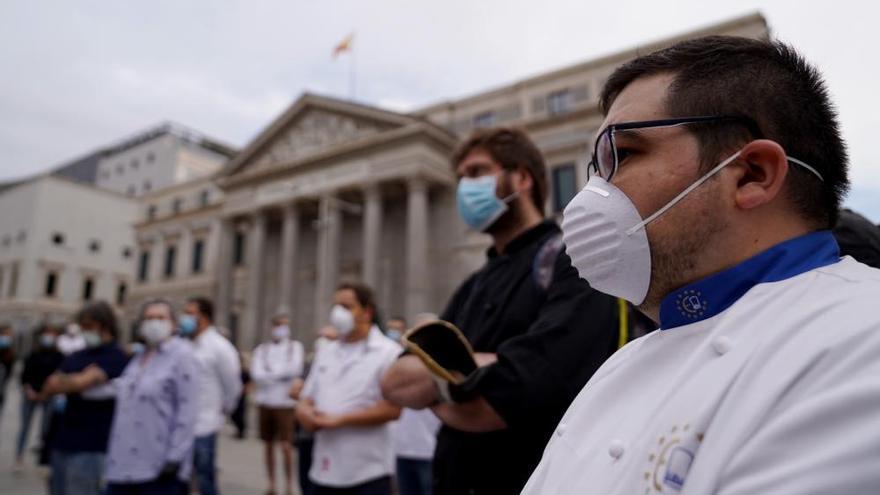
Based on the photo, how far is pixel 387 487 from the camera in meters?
4.00

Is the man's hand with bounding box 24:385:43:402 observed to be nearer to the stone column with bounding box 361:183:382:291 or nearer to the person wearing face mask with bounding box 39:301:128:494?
the person wearing face mask with bounding box 39:301:128:494

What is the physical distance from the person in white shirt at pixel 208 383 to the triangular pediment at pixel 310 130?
19.0 meters

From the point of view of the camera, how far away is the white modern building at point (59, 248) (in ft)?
160

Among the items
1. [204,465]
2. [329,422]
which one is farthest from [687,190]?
[204,465]

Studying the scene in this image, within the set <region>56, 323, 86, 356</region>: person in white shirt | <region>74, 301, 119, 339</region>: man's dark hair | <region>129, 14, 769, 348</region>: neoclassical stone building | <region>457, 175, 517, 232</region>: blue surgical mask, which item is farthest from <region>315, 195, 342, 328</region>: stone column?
<region>457, 175, 517, 232</region>: blue surgical mask

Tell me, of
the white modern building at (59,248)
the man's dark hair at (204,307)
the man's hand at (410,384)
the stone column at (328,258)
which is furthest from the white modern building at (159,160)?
the man's hand at (410,384)

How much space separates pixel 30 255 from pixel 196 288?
24.1m

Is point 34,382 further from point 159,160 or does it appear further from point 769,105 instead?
point 159,160

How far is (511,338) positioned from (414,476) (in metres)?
4.12

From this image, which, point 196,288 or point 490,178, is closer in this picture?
point 490,178

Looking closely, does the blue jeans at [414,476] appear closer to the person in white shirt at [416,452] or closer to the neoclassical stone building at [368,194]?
the person in white shirt at [416,452]

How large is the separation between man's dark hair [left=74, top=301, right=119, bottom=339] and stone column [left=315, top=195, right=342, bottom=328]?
19.2m

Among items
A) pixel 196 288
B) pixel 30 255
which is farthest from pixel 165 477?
pixel 30 255

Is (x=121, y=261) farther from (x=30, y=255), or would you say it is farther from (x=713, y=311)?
(x=713, y=311)
